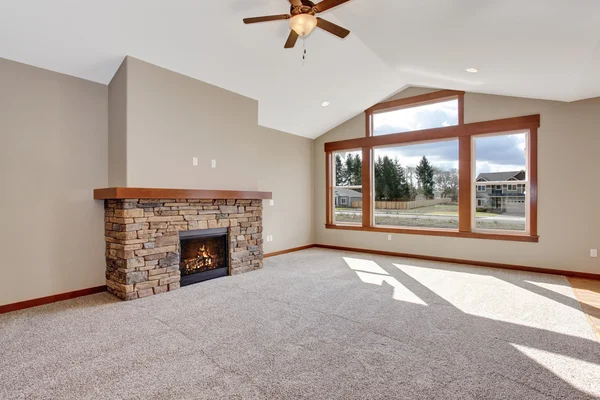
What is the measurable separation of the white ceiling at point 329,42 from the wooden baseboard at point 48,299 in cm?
274

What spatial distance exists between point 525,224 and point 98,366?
6.13 metres

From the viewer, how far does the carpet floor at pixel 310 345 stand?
195 cm

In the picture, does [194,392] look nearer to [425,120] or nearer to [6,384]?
[6,384]

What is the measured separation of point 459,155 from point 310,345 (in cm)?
477

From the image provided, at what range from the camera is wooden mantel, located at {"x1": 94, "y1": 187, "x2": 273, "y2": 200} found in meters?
3.54

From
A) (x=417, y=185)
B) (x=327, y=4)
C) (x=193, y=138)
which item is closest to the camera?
(x=327, y=4)

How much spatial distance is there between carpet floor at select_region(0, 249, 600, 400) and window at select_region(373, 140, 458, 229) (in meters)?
2.12

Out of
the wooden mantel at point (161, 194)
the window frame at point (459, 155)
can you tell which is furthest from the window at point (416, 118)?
the wooden mantel at point (161, 194)

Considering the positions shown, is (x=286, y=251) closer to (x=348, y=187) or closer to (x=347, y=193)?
(x=347, y=193)

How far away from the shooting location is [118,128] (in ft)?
12.7

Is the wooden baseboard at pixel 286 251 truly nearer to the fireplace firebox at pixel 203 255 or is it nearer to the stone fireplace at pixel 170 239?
the stone fireplace at pixel 170 239

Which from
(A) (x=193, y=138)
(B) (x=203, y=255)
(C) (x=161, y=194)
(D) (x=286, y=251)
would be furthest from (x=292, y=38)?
(D) (x=286, y=251)

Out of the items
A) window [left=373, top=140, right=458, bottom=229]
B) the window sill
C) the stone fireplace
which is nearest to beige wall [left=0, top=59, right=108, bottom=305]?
the stone fireplace

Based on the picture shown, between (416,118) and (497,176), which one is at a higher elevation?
(416,118)
